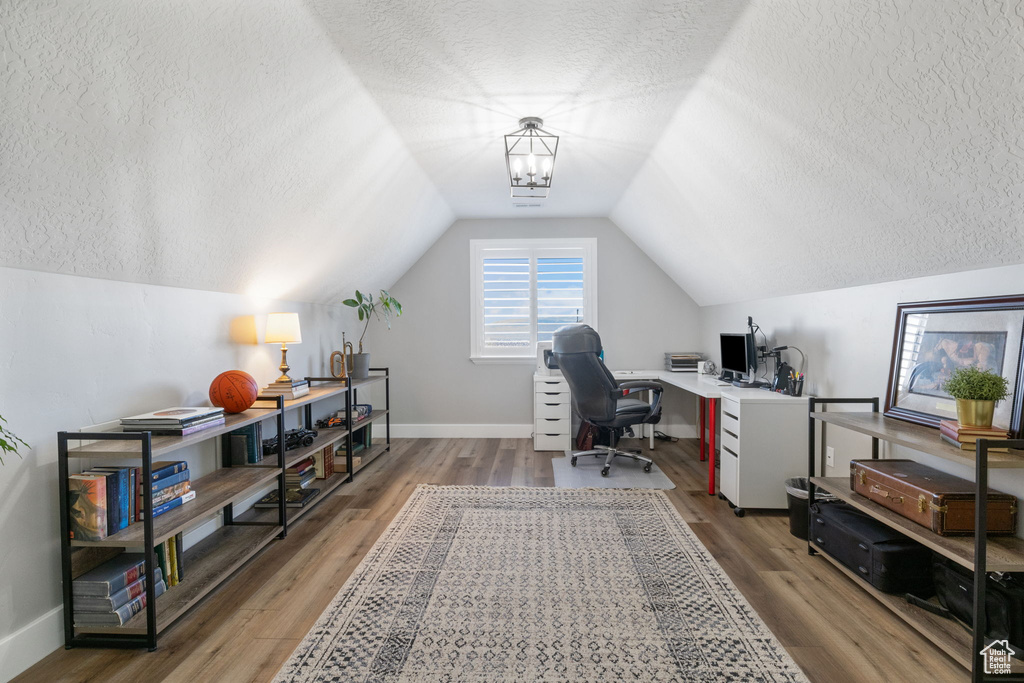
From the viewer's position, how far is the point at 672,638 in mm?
1976

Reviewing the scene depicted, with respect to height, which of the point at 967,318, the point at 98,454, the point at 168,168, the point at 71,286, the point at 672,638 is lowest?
the point at 672,638

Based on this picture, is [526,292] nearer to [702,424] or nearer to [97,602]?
[702,424]

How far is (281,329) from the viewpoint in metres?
3.38

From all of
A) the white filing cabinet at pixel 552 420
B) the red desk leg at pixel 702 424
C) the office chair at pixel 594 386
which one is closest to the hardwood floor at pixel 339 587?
the office chair at pixel 594 386

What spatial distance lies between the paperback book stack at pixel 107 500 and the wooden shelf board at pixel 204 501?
1.3 inches

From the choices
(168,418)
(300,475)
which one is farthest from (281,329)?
(168,418)

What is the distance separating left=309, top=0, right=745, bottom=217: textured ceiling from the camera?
196 cm

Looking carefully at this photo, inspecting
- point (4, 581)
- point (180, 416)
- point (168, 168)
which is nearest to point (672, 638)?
point (180, 416)

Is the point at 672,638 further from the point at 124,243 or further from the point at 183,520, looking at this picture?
the point at 124,243

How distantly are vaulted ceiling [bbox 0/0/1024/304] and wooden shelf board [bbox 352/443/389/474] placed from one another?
5.64ft

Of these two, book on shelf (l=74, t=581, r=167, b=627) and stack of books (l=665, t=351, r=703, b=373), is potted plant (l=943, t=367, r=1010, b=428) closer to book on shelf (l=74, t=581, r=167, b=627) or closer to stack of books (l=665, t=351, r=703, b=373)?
book on shelf (l=74, t=581, r=167, b=627)

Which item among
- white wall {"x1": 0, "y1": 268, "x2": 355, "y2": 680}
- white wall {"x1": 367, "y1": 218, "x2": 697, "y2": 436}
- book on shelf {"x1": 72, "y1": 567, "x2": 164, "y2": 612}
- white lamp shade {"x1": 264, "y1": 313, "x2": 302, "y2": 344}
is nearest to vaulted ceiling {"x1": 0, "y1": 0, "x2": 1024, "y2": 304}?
white wall {"x1": 0, "y1": 268, "x2": 355, "y2": 680}

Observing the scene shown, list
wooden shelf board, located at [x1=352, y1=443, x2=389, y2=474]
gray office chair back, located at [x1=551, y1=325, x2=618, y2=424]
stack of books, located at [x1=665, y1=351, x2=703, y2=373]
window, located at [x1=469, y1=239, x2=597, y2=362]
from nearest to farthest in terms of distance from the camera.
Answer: gray office chair back, located at [x1=551, y1=325, x2=618, y2=424], wooden shelf board, located at [x1=352, y1=443, x2=389, y2=474], stack of books, located at [x1=665, y1=351, x2=703, y2=373], window, located at [x1=469, y1=239, x2=597, y2=362]

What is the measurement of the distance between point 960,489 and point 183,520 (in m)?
3.12
